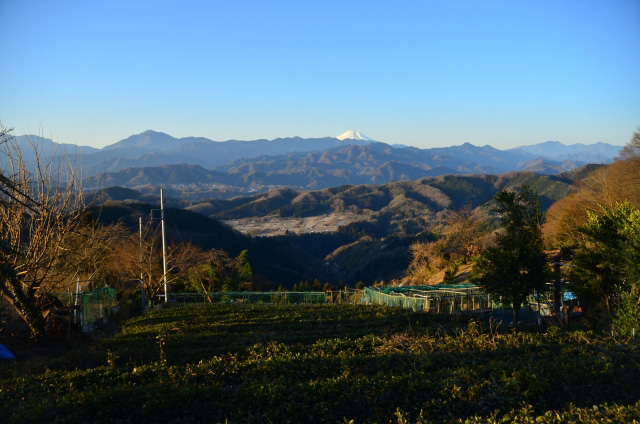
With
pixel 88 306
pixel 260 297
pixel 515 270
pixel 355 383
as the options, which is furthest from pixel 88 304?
pixel 515 270

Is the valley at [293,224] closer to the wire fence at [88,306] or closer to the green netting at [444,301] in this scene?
the green netting at [444,301]

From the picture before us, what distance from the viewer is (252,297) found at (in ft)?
105

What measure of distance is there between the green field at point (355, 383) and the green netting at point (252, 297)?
65.0 ft

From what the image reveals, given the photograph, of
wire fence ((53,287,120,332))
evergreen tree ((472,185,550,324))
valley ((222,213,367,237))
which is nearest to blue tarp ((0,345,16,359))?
wire fence ((53,287,120,332))

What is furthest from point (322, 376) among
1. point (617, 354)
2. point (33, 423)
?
point (617, 354)

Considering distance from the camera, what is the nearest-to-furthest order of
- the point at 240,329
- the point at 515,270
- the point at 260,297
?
the point at 240,329 → the point at 515,270 → the point at 260,297

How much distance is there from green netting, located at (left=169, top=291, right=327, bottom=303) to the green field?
1980 centimetres

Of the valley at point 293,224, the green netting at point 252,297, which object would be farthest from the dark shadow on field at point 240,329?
the valley at point 293,224

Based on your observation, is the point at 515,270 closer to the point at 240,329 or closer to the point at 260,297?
the point at 240,329

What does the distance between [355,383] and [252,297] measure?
83.7ft

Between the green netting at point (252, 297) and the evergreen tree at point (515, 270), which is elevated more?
the evergreen tree at point (515, 270)

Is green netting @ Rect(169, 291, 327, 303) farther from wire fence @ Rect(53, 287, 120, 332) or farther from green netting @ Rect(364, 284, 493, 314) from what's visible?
wire fence @ Rect(53, 287, 120, 332)

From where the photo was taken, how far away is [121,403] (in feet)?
21.6

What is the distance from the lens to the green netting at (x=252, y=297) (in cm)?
3106
